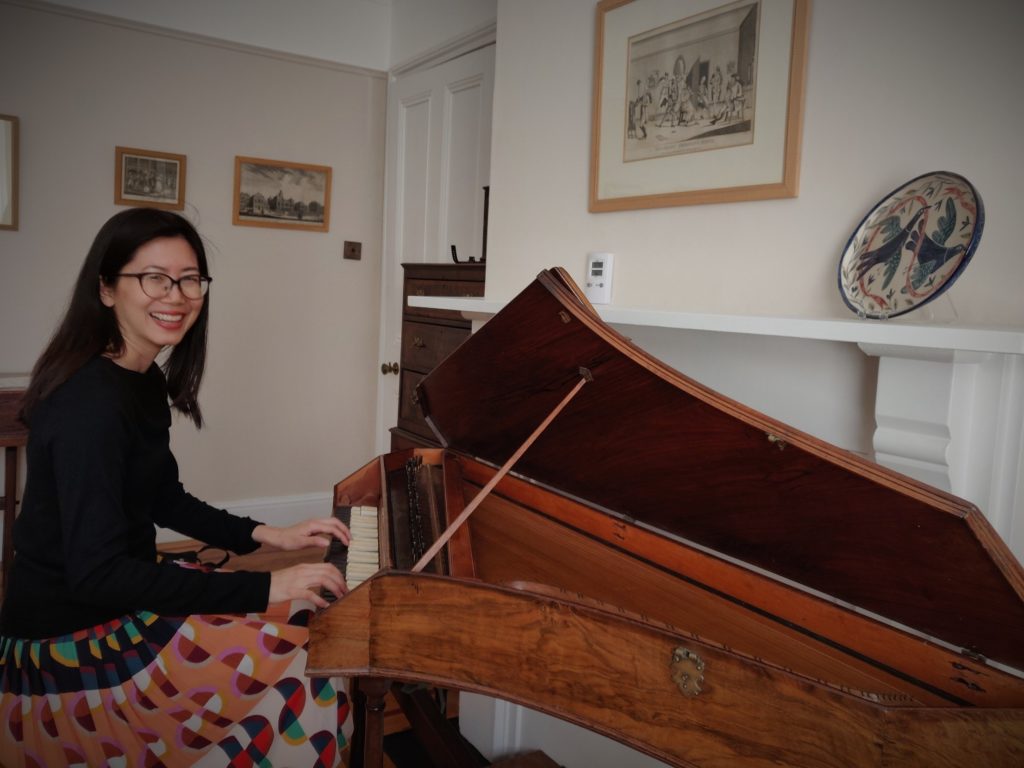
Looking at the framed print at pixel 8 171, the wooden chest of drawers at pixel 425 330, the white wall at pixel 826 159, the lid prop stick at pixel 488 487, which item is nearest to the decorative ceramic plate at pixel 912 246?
the white wall at pixel 826 159

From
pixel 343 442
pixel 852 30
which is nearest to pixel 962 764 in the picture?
pixel 852 30

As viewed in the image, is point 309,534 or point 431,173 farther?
point 431,173

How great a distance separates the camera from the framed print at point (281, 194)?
12.8 ft

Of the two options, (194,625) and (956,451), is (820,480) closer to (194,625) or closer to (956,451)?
(956,451)

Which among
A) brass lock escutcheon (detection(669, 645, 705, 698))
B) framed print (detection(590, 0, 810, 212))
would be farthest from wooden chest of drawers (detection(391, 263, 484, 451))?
brass lock escutcheon (detection(669, 645, 705, 698))

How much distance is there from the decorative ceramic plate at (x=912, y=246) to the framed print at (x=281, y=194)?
315 centimetres

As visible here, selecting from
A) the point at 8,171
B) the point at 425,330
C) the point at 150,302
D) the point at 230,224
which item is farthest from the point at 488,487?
the point at 8,171

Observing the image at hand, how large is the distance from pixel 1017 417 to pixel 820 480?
572 mm

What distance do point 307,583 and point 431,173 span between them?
2955 millimetres

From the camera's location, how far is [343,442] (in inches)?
172

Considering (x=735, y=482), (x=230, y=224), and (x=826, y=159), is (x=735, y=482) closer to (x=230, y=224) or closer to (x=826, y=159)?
(x=826, y=159)

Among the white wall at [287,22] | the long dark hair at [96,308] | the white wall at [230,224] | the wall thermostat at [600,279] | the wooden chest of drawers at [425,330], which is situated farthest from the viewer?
the white wall at [287,22]

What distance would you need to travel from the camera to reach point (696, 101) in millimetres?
1937

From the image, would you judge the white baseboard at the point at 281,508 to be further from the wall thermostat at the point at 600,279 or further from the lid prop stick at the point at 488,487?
the lid prop stick at the point at 488,487
